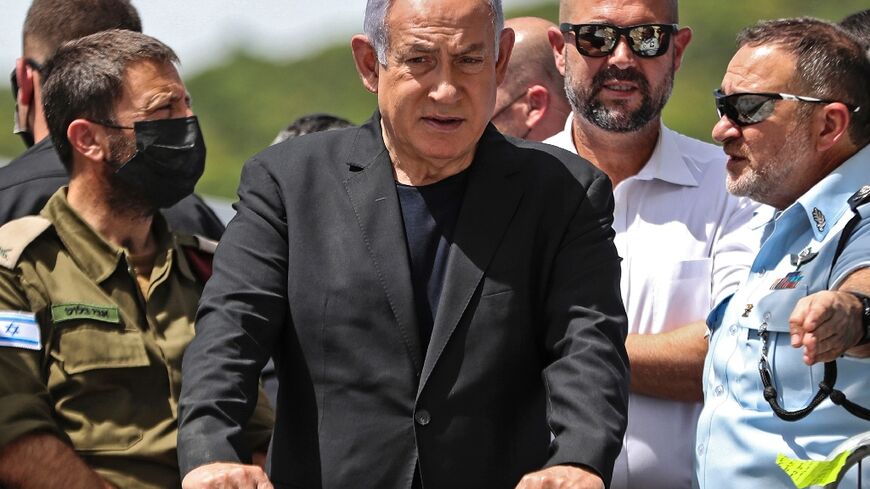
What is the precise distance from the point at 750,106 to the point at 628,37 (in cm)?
70

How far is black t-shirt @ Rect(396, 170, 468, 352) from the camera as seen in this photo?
3471mm

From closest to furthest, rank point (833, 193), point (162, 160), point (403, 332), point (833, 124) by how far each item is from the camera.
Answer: point (403, 332), point (833, 193), point (833, 124), point (162, 160)

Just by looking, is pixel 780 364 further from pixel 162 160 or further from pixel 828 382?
pixel 162 160

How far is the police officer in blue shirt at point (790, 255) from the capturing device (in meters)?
3.70

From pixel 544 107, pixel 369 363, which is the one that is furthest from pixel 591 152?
pixel 369 363

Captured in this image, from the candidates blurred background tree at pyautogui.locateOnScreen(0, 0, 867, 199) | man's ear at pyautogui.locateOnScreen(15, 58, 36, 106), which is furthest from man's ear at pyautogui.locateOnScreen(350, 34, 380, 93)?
blurred background tree at pyautogui.locateOnScreen(0, 0, 867, 199)

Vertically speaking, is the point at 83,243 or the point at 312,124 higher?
the point at 83,243

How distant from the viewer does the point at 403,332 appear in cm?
340

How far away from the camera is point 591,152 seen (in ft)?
16.0

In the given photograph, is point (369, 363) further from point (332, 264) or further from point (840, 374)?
point (840, 374)

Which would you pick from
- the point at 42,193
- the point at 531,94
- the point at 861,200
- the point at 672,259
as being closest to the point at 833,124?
the point at 861,200

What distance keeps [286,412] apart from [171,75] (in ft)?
5.45

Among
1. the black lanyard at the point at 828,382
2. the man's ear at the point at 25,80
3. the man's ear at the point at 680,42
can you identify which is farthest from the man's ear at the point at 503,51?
the man's ear at the point at 25,80

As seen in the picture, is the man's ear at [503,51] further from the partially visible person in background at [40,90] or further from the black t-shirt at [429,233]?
the partially visible person in background at [40,90]
